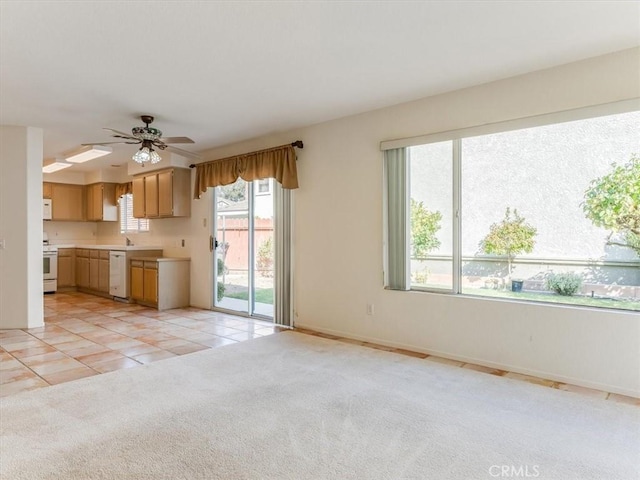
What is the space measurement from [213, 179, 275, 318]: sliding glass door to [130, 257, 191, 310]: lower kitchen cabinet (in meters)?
0.67

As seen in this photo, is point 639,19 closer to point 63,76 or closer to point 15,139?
point 63,76

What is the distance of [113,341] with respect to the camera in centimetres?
453

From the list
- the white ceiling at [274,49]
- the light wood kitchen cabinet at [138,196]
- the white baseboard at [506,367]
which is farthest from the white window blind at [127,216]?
the white baseboard at [506,367]

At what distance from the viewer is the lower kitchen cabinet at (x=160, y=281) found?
6434mm

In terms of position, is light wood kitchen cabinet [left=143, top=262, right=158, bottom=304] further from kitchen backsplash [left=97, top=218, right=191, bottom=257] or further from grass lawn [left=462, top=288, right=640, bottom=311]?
grass lawn [left=462, top=288, right=640, bottom=311]

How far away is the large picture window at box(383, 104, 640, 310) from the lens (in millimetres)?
3156

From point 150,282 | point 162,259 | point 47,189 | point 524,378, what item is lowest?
point 524,378

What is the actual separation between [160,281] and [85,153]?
2.30 metres

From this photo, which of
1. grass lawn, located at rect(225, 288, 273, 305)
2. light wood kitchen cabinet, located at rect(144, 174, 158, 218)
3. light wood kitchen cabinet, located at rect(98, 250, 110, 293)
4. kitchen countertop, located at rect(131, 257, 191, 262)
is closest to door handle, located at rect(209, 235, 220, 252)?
kitchen countertop, located at rect(131, 257, 191, 262)

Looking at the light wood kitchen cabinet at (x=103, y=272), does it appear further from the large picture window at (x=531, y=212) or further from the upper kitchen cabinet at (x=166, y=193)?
the large picture window at (x=531, y=212)

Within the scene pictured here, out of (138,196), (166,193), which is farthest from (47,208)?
(166,193)

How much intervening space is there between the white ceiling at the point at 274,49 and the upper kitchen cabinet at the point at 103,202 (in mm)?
4247

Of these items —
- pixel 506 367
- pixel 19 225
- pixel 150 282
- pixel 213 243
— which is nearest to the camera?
pixel 506 367

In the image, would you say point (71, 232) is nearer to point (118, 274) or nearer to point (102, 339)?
point (118, 274)
